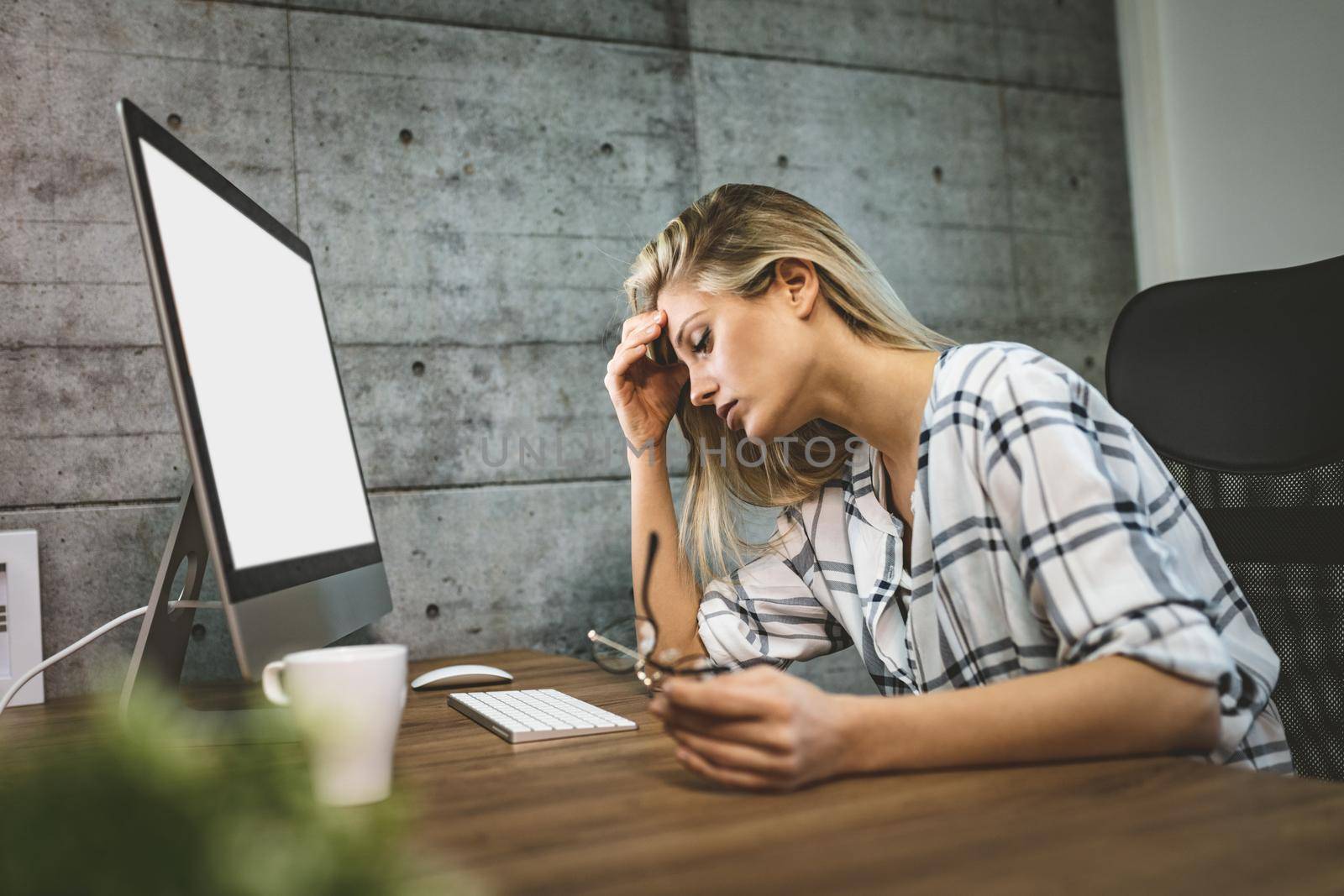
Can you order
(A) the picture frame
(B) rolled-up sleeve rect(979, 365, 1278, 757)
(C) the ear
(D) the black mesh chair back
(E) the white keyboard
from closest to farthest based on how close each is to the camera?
(B) rolled-up sleeve rect(979, 365, 1278, 757), (E) the white keyboard, (D) the black mesh chair back, (C) the ear, (A) the picture frame

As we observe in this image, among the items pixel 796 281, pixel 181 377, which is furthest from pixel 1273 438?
pixel 181 377

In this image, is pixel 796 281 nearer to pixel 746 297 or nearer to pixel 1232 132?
pixel 746 297

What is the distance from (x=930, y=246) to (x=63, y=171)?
5.59 ft

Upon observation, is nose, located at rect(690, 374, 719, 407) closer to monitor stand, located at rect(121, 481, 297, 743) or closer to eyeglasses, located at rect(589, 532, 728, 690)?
eyeglasses, located at rect(589, 532, 728, 690)

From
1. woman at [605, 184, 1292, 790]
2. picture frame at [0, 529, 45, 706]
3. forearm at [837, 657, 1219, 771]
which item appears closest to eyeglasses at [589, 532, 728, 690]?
woman at [605, 184, 1292, 790]

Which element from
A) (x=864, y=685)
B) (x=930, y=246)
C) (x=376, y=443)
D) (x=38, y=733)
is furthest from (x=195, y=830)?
(x=930, y=246)

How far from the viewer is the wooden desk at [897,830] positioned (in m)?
0.50

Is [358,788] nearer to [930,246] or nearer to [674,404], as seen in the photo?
[674,404]

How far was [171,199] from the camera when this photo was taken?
0.85m

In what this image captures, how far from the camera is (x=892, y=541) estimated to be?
126 centimetres

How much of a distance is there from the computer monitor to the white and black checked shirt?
656 millimetres

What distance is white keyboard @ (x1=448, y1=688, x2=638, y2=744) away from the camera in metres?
0.92

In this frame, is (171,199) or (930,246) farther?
(930,246)

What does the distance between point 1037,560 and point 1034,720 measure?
0.57 ft
